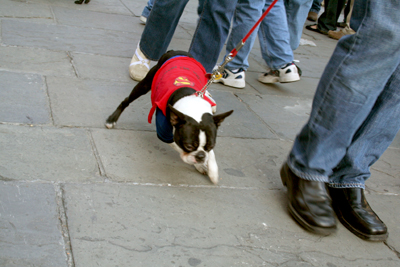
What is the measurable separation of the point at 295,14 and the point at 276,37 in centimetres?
74

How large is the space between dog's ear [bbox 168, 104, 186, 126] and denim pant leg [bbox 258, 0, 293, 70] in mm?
2423

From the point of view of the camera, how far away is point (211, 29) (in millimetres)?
3863

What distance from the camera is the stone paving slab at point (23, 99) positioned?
9.57 feet

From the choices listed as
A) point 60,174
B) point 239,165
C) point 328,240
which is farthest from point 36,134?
point 328,240

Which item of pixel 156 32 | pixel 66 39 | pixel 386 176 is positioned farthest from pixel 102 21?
pixel 386 176

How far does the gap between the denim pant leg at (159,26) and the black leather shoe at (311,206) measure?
86.1 inches

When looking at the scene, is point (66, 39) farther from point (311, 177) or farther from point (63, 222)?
point (311, 177)

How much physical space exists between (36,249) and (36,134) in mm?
1172

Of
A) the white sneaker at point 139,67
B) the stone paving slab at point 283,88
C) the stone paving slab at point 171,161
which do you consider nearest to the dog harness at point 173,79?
the stone paving slab at point 171,161

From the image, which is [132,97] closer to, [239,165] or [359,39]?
[239,165]

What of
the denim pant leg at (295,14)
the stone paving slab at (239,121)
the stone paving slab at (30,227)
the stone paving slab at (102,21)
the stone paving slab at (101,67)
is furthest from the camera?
the stone paving slab at (102,21)

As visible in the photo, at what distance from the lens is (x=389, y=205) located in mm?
2791

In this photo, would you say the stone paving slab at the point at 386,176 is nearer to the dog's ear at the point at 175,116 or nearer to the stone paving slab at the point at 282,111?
the stone paving slab at the point at 282,111

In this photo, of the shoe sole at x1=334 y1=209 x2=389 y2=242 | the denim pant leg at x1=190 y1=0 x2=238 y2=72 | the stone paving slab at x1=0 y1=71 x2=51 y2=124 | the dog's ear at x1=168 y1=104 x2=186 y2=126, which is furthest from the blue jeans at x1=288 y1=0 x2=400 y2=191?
the stone paving slab at x1=0 y1=71 x2=51 y2=124
